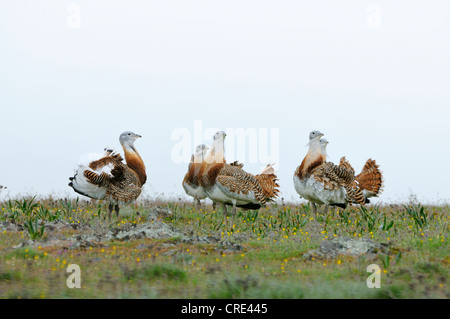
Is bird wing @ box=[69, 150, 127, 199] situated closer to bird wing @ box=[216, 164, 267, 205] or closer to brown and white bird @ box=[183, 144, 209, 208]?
→ bird wing @ box=[216, 164, 267, 205]

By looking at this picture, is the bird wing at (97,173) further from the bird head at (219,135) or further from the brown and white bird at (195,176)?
the brown and white bird at (195,176)

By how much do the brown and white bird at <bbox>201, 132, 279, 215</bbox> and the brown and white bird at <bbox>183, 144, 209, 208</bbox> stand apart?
2.08 meters

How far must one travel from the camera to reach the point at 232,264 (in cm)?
897

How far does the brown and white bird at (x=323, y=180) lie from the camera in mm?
14023

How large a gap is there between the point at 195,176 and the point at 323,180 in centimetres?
419

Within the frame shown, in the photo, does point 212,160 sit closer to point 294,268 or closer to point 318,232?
point 318,232

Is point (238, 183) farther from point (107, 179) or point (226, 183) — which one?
point (107, 179)

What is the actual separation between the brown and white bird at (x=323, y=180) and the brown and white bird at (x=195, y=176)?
3.19 metres

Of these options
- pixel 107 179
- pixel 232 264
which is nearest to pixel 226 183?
pixel 107 179

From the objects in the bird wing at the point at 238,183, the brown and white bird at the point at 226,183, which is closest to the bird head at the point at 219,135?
the brown and white bird at the point at 226,183

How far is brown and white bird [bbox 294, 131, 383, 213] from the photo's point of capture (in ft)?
46.0

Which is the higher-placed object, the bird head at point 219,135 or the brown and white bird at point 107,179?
the bird head at point 219,135
